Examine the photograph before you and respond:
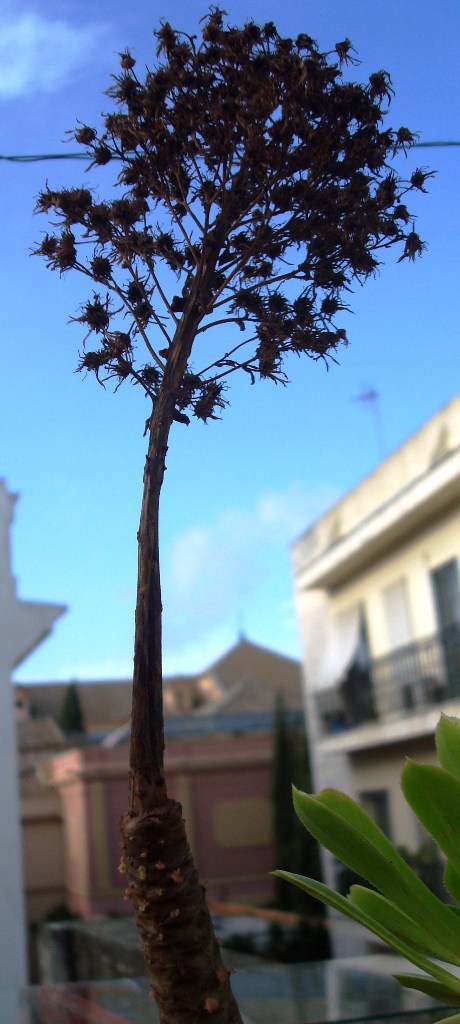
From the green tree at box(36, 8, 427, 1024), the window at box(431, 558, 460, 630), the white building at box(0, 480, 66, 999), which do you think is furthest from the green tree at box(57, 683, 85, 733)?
the green tree at box(36, 8, 427, 1024)

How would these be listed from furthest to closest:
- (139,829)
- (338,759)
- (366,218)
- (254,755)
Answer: (254,755), (338,759), (366,218), (139,829)

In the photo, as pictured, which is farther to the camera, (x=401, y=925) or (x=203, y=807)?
(x=203, y=807)

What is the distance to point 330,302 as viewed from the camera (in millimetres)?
1562

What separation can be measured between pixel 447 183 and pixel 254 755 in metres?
13.3

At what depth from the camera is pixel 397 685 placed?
9.30 meters

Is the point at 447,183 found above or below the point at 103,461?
above

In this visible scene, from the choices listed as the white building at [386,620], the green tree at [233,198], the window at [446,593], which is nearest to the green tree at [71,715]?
the white building at [386,620]

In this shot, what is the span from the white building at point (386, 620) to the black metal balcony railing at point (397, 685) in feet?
0.03

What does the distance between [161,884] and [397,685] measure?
8.26 metres

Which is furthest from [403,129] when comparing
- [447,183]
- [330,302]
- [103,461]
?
[103,461]

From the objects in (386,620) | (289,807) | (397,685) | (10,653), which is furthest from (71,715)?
(10,653)

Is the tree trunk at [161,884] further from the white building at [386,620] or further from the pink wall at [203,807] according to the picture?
the pink wall at [203,807]

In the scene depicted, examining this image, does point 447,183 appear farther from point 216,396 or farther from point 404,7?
point 216,396

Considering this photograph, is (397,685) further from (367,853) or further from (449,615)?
(367,853)
